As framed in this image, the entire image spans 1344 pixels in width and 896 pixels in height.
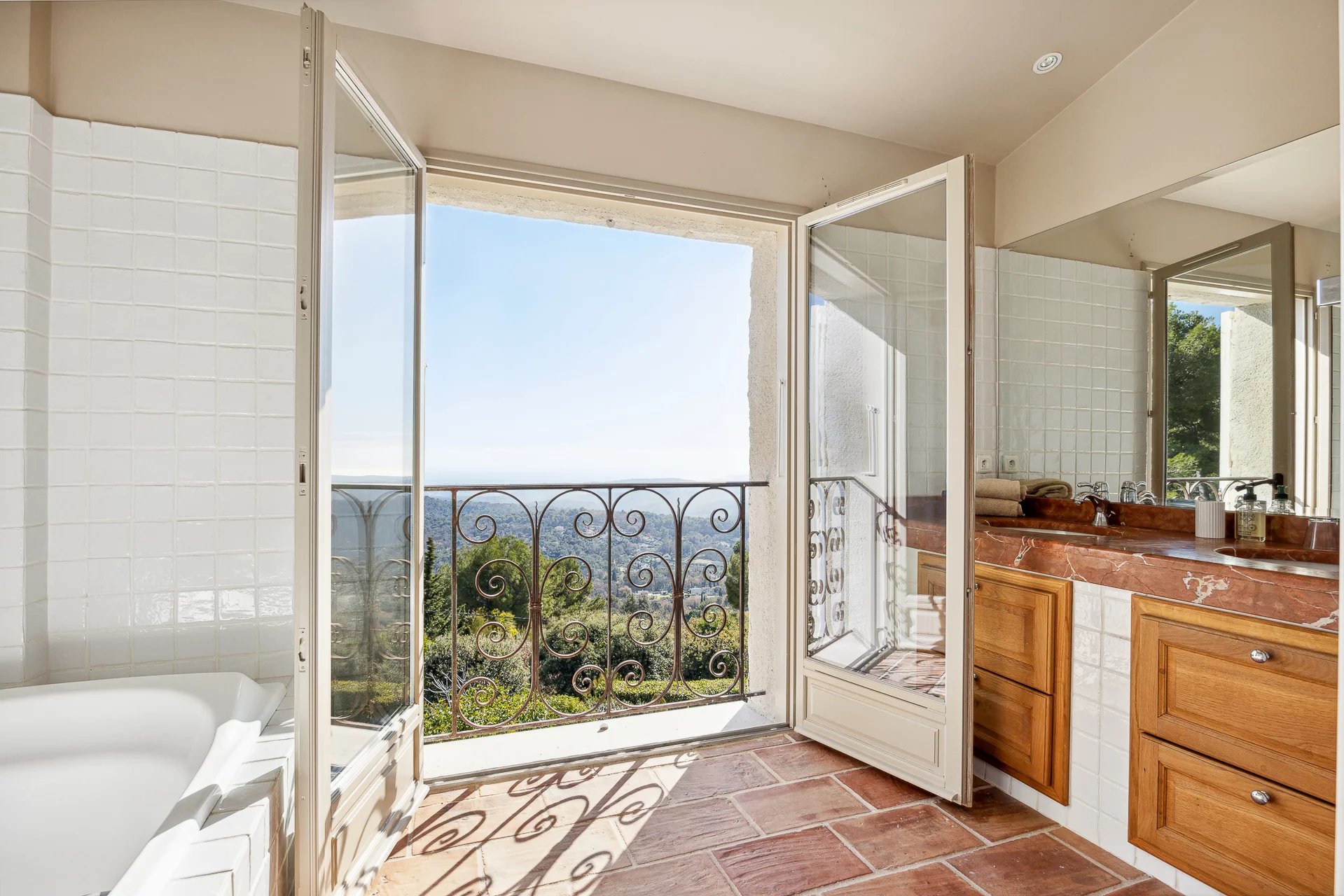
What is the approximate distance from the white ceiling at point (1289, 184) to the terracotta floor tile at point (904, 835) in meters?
1.99

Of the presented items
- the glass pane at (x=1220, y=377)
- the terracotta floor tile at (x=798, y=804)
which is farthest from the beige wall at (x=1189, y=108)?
the terracotta floor tile at (x=798, y=804)

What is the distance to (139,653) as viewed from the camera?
73.4 inches

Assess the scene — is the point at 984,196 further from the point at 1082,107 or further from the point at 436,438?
the point at 436,438

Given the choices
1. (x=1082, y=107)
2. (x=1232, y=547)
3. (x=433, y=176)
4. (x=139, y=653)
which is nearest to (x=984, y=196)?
(x=1082, y=107)

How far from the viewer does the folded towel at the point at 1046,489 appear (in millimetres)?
2594

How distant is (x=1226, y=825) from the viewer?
1527 mm

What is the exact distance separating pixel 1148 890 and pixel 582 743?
1760 mm

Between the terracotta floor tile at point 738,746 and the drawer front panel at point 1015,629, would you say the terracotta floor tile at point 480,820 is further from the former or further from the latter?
the drawer front panel at point 1015,629

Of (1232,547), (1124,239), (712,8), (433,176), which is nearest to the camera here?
(1232,547)

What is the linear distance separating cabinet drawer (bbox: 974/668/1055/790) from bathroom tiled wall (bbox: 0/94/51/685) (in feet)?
9.19

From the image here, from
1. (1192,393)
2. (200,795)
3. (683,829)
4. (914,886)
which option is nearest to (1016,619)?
(914,886)

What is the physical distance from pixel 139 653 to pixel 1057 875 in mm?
2578

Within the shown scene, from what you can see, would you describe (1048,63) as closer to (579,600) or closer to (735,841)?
(735,841)

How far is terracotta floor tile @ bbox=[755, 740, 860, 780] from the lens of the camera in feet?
Answer: 7.55
